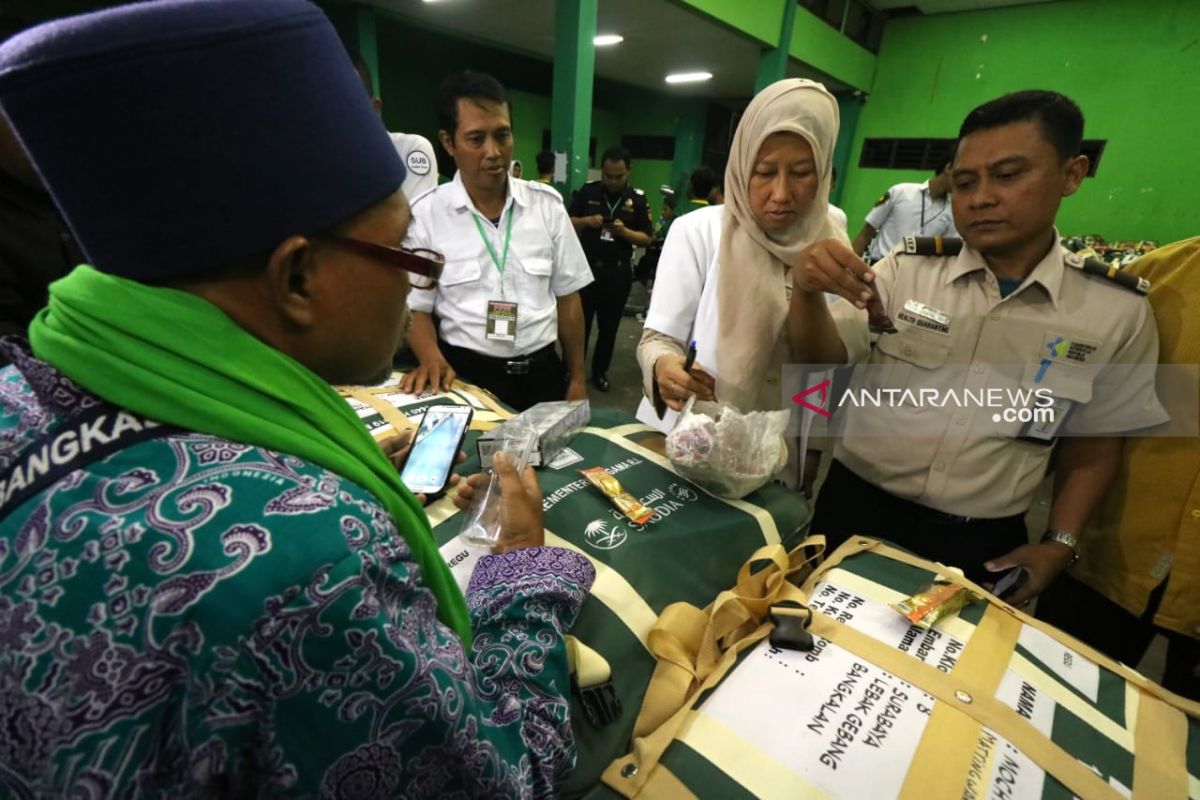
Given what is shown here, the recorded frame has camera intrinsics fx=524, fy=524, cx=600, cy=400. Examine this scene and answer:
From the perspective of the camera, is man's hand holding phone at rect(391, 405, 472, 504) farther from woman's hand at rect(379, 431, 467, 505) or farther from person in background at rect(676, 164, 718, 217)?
person in background at rect(676, 164, 718, 217)

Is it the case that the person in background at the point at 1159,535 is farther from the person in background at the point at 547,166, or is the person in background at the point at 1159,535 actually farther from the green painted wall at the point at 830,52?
the green painted wall at the point at 830,52

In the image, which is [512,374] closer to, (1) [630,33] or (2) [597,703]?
(2) [597,703]

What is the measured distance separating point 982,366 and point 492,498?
4.06ft

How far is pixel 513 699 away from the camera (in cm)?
63

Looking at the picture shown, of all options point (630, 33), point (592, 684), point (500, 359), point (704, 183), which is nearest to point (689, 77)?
point (630, 33)

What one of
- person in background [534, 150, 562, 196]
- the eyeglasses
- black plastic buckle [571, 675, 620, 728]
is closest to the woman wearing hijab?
black plastic buckle [571, 675, 620, 728]

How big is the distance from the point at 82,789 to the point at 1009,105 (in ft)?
5.87

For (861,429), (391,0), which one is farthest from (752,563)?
(391,0)

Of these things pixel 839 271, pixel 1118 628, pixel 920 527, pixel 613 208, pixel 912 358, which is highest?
pixel 613 208

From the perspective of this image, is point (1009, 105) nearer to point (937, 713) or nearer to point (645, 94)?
point (937, 713)

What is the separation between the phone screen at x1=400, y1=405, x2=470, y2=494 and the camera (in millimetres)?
1077

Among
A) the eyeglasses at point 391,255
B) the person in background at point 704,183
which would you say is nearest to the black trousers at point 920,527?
the eyeglasses at point 391,255

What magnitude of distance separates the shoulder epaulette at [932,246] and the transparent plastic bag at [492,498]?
1130 mm

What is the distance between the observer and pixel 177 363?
452mm
